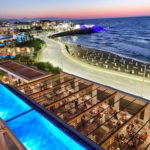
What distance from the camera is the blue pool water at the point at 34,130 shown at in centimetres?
337

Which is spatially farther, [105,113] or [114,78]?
[114,78]

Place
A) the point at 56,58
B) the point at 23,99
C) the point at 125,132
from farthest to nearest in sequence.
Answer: the point at 56,58
the point at 125,132
the point at 23,99

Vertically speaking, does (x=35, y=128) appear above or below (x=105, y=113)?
above

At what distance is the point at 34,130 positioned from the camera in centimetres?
389

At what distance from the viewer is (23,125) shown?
401cm

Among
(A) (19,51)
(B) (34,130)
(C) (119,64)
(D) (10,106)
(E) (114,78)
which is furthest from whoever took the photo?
(A) (19,51)

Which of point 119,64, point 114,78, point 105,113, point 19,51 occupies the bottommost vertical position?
point 119,64

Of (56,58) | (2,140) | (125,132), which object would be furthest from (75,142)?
(56,58)

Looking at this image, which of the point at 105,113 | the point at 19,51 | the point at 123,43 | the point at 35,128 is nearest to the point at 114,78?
the point at 105,113

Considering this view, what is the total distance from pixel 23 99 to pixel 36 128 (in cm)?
159

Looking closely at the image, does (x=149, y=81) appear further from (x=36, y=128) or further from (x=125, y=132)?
(x=36, y=128)

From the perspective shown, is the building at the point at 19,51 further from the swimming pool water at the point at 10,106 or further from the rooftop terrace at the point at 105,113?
the swimming pool water at the point at 10,106

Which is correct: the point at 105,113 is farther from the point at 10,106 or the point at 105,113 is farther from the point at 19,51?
the point at 19,51

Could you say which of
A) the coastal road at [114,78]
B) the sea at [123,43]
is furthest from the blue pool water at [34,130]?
the sea at [123,43]
